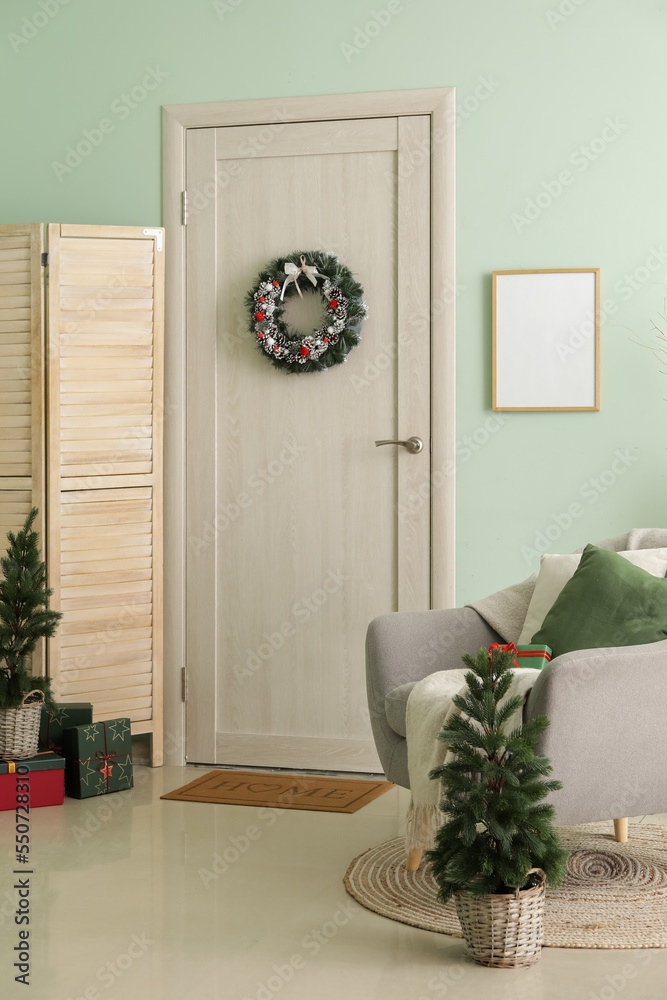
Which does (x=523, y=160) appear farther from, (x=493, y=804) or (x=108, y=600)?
(x=493, y=804)

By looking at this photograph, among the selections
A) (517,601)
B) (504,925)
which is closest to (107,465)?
(517,601)

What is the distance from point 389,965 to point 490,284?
2.34 meters

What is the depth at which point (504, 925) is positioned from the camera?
208cm

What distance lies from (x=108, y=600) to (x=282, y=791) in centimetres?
91

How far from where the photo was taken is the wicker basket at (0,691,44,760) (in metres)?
3.29

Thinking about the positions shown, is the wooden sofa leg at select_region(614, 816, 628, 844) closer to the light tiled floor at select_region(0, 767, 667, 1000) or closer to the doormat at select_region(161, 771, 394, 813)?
the light tiled floor at select_region(0, 767, 667, 1000)

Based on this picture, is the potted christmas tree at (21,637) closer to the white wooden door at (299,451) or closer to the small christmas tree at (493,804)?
the white wooden door at (299,451)

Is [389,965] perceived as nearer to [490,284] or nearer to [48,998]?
[48,998]

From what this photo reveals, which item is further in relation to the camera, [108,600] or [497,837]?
[108,600]

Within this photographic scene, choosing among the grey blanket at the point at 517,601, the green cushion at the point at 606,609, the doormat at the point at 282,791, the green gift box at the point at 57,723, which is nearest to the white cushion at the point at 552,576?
the grey blanket at the point at 517,601

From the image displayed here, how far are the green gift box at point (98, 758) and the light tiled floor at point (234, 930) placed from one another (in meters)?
0.25

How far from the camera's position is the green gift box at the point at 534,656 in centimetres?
264

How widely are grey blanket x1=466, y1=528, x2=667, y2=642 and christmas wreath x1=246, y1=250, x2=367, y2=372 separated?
111 cm

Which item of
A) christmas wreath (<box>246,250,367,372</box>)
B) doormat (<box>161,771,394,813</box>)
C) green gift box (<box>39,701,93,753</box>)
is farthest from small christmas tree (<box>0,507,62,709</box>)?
christmas wreath (<box>246,250,367,372</box>)
